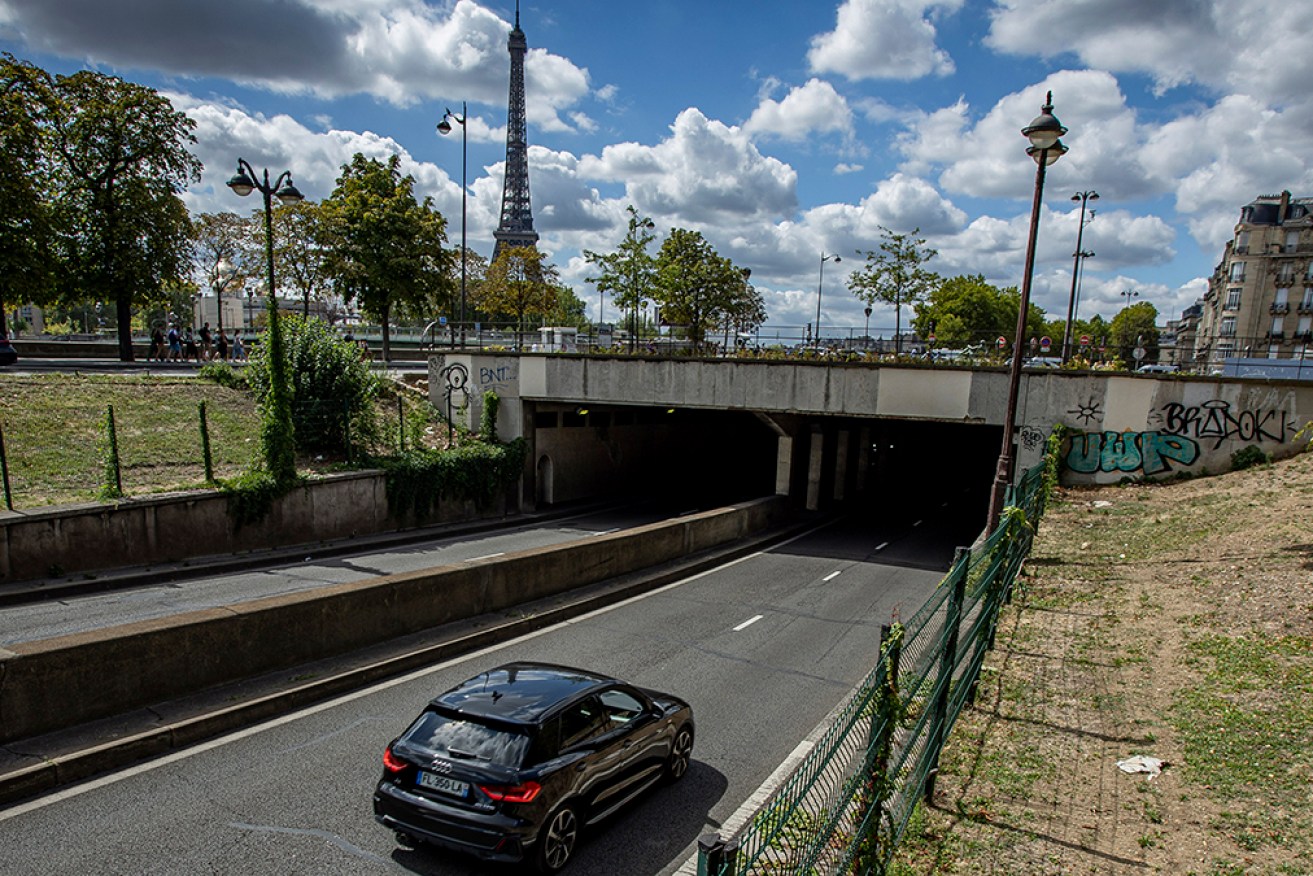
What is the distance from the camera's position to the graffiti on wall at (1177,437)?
2144 centimetres

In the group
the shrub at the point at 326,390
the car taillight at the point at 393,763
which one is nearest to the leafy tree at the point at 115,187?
the shrub at the point at 326,390

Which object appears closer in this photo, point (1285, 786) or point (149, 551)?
point (1285, 786)

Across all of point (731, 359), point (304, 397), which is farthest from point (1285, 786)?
point (304, 397)

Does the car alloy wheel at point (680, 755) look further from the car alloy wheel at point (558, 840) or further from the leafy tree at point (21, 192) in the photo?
the leafy tree at point (21, 192)

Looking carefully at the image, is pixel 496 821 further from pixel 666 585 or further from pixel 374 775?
pixel 666 585

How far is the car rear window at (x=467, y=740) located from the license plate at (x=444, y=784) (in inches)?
7.1

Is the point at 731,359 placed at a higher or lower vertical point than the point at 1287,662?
A: higher

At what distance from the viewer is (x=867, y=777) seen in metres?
5.19

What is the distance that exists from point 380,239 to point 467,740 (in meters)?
36.8

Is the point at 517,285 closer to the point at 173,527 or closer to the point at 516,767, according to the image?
the point at 173,527

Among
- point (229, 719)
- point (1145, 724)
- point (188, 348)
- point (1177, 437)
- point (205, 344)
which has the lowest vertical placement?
point (229, 719)

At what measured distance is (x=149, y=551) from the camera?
17.9 m

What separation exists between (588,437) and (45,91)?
2478cm

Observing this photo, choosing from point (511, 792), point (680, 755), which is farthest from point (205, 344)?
point (511, 792)
